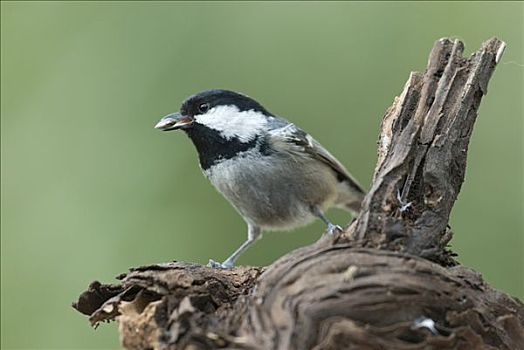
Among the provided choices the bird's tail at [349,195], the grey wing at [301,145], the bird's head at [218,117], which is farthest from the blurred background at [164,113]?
the bird's head at [218,117]

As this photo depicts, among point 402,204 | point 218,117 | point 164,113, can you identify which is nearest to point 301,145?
point 218,117

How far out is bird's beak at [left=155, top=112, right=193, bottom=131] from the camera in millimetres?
2857

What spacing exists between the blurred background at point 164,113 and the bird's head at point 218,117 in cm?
84

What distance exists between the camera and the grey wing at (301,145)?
297 cm

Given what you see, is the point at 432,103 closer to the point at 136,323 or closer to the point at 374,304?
the point at 374,304

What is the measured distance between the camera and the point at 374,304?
137 cm

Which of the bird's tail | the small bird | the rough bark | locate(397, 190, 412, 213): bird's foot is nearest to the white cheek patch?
the small bird

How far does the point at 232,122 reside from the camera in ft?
9.51

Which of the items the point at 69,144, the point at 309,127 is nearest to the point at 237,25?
the point at 309,127

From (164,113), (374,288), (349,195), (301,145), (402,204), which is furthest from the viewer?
(164,113)

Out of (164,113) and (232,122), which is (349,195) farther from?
(164,113)

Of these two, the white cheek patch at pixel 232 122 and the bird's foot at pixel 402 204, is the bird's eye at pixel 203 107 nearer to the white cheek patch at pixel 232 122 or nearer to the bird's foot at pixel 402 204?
the white cheek patch at pixel 232 122

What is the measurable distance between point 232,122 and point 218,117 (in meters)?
0.05

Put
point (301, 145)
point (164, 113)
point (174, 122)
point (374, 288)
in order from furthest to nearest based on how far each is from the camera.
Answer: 1. point (164, 113)
2. point (301, 145)
3. point (174, 122)
4. point (374, 288)
